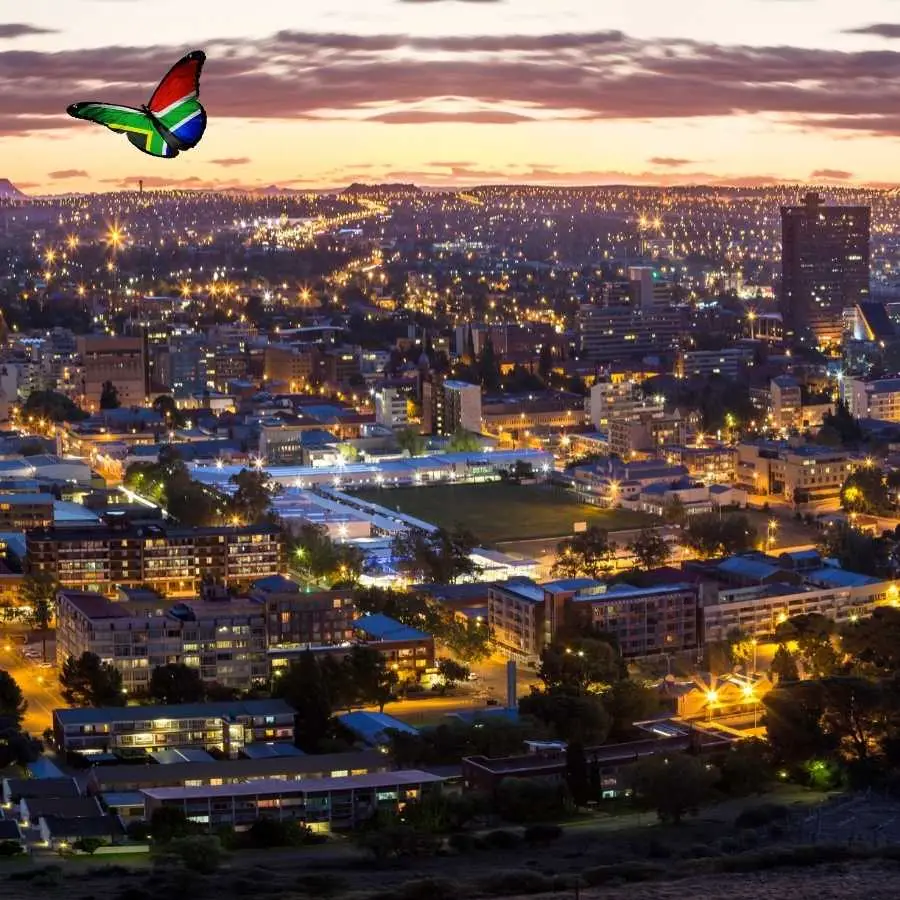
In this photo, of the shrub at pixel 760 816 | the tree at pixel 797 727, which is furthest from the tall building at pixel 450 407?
the shrub at pixel 760 816

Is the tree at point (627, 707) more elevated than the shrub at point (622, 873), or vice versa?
the shrub at point (622, 873)

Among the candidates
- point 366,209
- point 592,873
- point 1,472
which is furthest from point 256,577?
point 366,209

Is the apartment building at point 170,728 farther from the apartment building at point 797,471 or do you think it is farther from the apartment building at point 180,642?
the apartment building at point 797,471

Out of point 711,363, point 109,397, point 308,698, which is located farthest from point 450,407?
point 308,698

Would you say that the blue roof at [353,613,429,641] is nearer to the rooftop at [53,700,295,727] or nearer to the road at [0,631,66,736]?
the rooftop at [53,700,295,727]

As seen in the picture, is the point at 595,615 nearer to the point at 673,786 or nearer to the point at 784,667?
the point at 784,667
